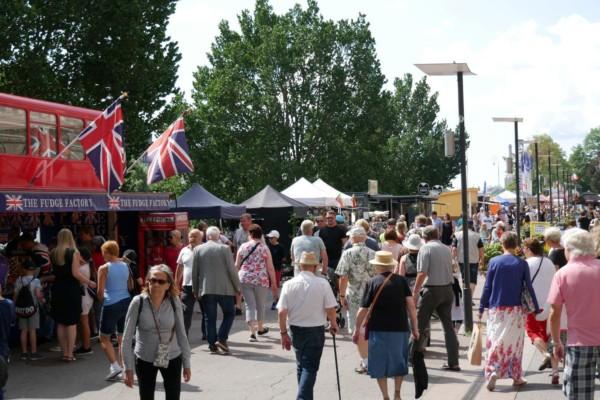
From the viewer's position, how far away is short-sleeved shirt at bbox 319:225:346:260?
49.3 feet

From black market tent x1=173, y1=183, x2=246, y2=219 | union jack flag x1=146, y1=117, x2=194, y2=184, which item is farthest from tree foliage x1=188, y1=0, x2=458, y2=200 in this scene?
union jack flag x1=146, y1=117, x2=194, y2=184

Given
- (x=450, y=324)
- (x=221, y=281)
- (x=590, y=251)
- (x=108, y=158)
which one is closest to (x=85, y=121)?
(x=108, y=158)

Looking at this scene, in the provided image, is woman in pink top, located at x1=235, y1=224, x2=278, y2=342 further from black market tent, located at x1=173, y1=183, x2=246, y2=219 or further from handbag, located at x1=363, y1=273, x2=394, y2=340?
black market tent, located at x1=173, y1=183, x2=246, y2=219

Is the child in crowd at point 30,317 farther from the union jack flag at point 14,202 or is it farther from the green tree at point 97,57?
the green tree at point 97,57

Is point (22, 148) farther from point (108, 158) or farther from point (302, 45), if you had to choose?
point (302, 45)

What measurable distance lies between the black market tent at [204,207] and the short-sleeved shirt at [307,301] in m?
13.9

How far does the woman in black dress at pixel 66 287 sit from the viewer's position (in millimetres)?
11672

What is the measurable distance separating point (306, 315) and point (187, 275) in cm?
548

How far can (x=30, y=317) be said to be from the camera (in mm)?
11938

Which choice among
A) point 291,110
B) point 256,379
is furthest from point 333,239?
point 291,110

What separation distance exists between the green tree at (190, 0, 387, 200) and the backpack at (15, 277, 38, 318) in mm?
39079

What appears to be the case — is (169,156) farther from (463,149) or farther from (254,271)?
(463,149)

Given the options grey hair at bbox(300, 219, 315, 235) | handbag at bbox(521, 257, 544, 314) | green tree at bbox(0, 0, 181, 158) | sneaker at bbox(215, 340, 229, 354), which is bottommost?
sneaker at bbox(215, 340, 229, 354)

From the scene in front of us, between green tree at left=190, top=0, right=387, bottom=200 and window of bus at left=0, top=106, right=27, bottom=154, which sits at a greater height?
green tree at left=190, top=0, right=387, bottom=200
